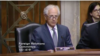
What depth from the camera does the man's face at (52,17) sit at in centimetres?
247

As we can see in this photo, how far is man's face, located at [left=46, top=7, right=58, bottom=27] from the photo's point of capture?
2.47 meters

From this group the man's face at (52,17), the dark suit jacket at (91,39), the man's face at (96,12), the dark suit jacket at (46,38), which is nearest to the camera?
the dark suit jacket at (91,39)

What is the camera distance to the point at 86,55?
4.24ft

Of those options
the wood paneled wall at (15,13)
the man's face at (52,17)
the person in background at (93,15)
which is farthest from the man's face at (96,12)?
the man's face at (52,17)

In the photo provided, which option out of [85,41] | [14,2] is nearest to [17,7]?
[14,2]

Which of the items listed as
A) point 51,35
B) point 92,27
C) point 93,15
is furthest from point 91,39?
point 93,15

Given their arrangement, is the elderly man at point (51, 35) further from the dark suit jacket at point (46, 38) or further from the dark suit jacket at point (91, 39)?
the dark suit jacket at point (91, 39)

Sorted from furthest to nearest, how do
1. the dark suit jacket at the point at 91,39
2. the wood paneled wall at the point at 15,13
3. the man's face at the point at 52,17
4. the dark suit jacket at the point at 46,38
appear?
the wood paneled wall at the point at 15,13, the man's face at the point at 52,17, the dark suit jacket at the point at 46,38, the dark suit jacket at the point at 91,39

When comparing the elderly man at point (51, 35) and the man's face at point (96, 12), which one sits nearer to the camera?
the elderly man at point (51, 35)

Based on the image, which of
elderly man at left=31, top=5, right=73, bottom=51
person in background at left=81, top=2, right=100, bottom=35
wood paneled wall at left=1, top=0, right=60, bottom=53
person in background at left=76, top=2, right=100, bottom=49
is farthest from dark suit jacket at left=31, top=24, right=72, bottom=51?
wood paneled wall at left=1, top=0, right=60, bottom=53

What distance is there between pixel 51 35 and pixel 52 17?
0.20 metres

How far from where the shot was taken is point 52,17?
249cm

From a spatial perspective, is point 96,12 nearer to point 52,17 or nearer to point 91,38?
point 52,17

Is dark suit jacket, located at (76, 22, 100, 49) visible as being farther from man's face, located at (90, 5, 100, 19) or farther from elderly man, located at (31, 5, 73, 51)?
man's face, located at (90, 5, 100, 19)
